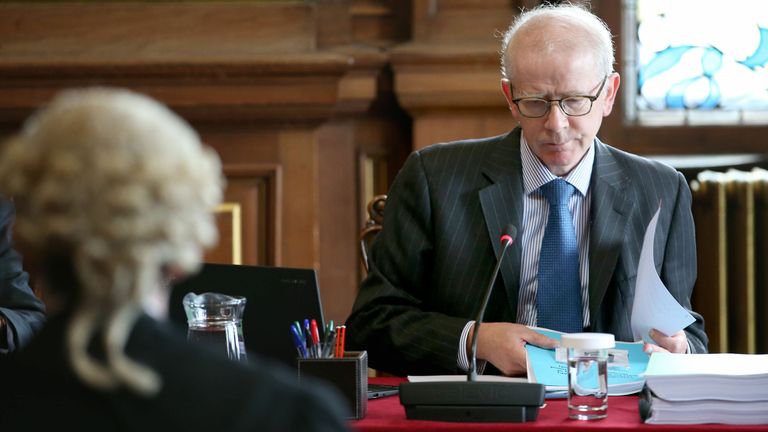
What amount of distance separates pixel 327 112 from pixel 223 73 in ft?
1.22

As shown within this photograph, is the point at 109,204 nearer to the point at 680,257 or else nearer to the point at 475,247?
the point at 475,247

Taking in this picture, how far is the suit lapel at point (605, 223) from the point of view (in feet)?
8.52

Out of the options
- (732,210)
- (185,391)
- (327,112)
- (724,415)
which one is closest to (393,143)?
(327,112)

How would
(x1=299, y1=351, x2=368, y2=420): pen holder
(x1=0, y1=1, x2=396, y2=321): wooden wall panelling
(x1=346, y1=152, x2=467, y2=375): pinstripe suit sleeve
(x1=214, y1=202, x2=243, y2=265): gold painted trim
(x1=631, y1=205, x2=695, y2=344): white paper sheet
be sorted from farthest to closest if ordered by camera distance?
(x1=214, y1=202, x2=243, y2=265): gold painted trim < (x1=0, y1=1, x2=396, y2=321): wooden wall panelling < (x1=346, y1=152, x2=467, y2=375): pinstripe suit sleeve < (x1=631, y1=205, x2=695, y2=344): white paper sheet < (x1=299, y1=351, x2=368, y2=420): pen holder

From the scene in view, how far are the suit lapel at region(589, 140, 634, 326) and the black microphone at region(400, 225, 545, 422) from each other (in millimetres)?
685

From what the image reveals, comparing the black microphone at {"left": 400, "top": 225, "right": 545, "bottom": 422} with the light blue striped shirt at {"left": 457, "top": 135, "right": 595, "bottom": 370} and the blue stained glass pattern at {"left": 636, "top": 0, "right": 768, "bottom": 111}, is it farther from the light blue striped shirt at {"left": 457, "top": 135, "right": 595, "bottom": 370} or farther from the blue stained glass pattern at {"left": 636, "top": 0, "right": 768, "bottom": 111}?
the blue stained glass pattern at {"left": 636, "top": 0, "right": 768, "bottom": 111}

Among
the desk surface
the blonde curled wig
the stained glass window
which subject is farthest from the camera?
the stained glass window

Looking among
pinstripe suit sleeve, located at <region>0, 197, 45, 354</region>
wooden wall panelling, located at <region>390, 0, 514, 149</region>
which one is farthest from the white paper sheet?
wooden wall panelling, located at <region>390, 0, 514, 149</region>

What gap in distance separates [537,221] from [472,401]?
0.80 meters

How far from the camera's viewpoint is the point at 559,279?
2.60 meters

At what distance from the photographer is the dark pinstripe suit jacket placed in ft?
8.55

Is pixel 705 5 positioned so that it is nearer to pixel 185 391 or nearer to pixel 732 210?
pixel 732 210

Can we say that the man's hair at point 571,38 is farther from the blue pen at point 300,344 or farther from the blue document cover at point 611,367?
the blue pen at point 300,344

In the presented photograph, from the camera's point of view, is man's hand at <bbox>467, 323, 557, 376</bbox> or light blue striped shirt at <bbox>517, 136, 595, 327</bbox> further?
light blue striped shirt at <bbox>517, 136, 595, 327</bbox>
